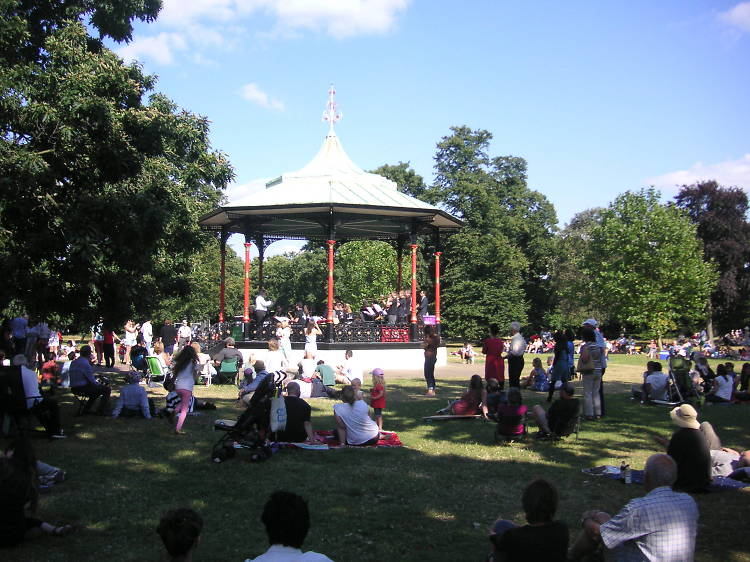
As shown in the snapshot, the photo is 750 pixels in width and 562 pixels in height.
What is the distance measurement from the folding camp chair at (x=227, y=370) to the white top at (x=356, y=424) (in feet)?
28.3

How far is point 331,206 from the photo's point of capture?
22844mm

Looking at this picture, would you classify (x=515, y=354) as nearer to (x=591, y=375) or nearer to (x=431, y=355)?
(x=431, y=355)

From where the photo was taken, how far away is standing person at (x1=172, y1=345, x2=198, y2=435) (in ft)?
36.6

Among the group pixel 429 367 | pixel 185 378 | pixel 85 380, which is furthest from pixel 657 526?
pixel 429 367

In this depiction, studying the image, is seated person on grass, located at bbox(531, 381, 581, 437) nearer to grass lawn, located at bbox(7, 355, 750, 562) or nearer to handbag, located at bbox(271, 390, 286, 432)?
grass lawn, located at bbox(7, 355, 750, 562)

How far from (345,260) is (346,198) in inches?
1120

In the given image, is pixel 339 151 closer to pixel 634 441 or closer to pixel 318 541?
pixel 634 441

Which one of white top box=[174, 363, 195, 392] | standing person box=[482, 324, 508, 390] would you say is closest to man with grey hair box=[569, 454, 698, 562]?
white top box=[174, 363, 195, 392]

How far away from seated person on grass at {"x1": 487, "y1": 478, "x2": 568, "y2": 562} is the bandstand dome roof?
19.0m

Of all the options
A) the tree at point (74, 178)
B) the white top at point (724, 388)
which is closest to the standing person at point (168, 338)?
the tree at point (74, 178)

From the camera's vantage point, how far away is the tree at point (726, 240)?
178 ft

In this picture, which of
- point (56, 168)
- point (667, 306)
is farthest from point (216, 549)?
point (667, 306)

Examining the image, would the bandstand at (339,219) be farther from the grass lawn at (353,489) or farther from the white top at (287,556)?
the white top at (287,556)

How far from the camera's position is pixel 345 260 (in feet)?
171
